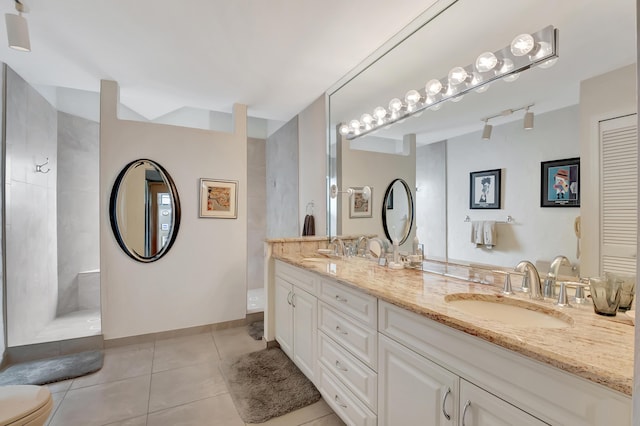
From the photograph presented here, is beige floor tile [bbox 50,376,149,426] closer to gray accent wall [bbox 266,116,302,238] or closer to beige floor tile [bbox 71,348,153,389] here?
beige floor tile [bbox 71,348,153,389]

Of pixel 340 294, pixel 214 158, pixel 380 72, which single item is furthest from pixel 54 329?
pixel 380 72

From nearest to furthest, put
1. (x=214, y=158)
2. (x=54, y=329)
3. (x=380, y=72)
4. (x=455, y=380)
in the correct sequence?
1. (x=455, y=380)
2. (x=380, y=72)
3. (x=54, y=329)
4. (x=214, y=158)

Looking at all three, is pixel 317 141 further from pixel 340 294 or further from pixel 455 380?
pixel 455 380

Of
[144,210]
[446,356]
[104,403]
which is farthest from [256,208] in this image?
[446,356]

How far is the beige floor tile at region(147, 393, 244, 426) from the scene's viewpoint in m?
Result: 1.78

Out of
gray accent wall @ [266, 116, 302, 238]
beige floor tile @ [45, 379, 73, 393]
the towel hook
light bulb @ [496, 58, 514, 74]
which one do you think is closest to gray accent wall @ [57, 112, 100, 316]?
the towel hook

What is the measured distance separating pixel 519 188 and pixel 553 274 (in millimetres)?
418

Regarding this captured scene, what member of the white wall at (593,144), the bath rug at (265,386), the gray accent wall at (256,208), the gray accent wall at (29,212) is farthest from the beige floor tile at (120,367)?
the white wall at (593,144)

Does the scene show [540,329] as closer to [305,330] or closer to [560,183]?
[560,183]

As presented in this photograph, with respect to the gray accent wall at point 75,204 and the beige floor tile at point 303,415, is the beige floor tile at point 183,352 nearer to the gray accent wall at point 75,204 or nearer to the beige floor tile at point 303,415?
the beige floor tile at point 303,415

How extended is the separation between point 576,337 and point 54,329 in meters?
4.04

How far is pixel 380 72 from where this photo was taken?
7.84 feet

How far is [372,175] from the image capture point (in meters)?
2.51

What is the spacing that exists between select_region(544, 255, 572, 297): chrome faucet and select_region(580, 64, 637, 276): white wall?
66 mm
